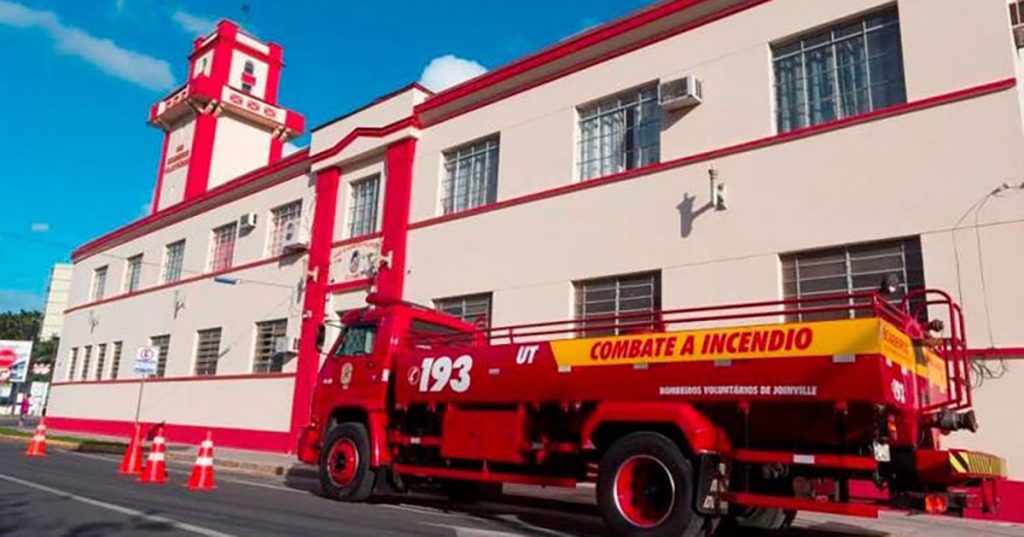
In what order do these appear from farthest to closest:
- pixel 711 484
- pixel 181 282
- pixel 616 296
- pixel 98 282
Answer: pixel 98 282 → pixel 181 282 → pixel 616 296 → pixel 711 484

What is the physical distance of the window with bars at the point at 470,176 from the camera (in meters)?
17.4

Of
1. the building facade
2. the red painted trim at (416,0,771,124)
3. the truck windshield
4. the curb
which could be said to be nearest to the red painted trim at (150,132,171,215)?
the curb

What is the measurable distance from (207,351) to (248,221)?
4397mm

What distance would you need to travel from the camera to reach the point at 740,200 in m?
12.7

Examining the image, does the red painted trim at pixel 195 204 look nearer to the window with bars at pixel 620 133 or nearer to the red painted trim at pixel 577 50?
the red painted trim at pixel 577 50

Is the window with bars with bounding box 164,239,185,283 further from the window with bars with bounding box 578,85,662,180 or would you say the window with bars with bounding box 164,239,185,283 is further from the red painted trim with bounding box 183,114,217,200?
the window with bars with bounding box 578,85,662,180

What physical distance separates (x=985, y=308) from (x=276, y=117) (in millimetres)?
29841

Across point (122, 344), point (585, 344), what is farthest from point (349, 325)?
point (122, 344)

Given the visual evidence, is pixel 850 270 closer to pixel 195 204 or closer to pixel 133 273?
pixel 195 204

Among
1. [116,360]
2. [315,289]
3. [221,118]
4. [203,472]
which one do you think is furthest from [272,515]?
[221,118]

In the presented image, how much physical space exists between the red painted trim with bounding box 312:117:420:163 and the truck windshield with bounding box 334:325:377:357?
353 inches

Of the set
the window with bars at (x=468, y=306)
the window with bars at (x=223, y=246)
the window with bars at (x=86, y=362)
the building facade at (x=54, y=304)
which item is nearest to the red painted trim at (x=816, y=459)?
the window with bars at (x=468, y=306)

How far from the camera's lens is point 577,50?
52.1 feet

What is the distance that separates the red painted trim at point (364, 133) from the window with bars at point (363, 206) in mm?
1073
